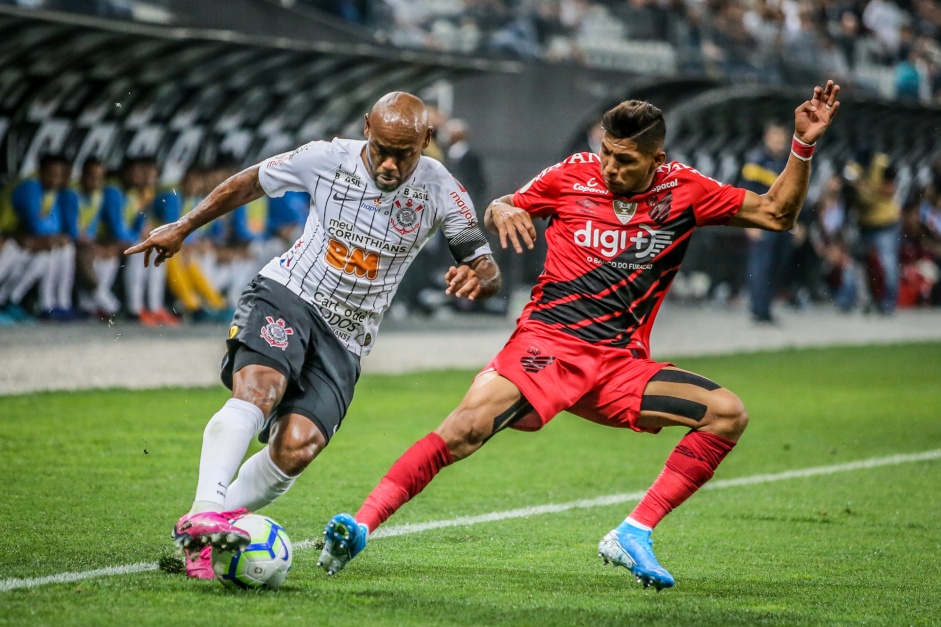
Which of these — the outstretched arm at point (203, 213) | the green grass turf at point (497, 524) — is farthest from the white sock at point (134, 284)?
the outstretched arm at point (203, 213)

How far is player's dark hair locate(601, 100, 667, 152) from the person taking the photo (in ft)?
18.3

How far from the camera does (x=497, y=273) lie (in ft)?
18.8

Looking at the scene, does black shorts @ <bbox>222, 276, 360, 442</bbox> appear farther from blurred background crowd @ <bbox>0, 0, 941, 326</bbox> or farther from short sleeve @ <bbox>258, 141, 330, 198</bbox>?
blurred background crowd @ <bbox>0, 0, 941, 326</bbox>

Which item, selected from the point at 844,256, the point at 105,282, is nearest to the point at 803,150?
the point at 105,282

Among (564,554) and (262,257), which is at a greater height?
(564,554)

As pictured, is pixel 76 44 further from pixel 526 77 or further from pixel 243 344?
pixel 526 77

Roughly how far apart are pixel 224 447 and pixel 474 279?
4.02ft

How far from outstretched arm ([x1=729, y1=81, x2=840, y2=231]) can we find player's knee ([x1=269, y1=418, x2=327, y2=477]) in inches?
79.6

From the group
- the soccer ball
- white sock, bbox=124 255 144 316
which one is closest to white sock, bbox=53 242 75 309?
white sock, bbox=124 255 144 316

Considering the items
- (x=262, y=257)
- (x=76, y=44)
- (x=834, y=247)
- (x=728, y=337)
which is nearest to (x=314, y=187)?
(x=76, y=44)

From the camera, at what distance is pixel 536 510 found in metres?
7.35

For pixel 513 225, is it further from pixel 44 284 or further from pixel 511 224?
pixel 44 284

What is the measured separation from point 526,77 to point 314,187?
16743 mm

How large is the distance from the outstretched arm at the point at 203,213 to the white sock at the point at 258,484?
3.02 ft
